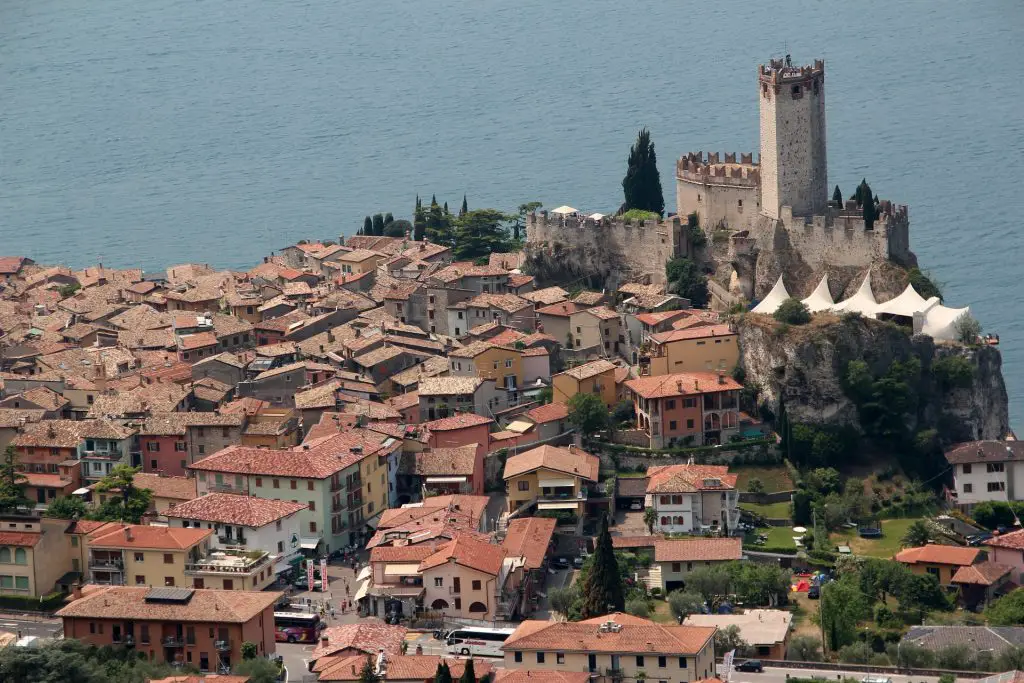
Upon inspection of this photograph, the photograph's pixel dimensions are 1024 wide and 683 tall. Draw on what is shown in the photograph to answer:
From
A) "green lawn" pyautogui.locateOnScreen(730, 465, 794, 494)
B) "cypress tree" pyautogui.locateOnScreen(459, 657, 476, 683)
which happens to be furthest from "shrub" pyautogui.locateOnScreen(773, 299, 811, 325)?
"cypress tree" pyautogui.locateOnScreen(459, 657, 476, 683)

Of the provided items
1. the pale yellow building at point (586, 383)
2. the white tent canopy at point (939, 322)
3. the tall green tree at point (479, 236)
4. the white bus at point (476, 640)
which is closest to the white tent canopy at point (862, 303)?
the white tent canopy at point (939, 322)

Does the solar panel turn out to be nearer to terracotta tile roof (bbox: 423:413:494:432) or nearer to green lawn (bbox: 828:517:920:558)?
terracotta tile roof (bbox: 423:413:494:432)

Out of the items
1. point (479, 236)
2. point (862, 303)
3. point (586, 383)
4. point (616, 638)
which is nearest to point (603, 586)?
point (616, 638)

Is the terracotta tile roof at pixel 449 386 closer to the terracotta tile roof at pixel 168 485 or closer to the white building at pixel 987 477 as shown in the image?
the terracotta tile roof at pixel 168 485

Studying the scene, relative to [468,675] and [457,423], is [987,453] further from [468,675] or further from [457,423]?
[468,675]

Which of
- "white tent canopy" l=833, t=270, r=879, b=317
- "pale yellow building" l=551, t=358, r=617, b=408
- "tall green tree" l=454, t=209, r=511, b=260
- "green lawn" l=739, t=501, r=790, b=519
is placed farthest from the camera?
"tall green tree" l=454, t=209, r=511, b=260

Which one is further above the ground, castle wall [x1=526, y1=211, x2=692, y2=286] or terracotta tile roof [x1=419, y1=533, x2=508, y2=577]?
castle wall [x1=526, y1=211, x2=692, y2=286]

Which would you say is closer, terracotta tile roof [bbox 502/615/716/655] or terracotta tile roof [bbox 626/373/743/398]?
terracotta tile roof [bbox 502/615/716/655]
